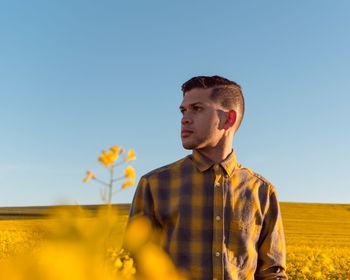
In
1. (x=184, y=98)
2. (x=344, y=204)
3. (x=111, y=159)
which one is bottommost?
(x=344, y=204)

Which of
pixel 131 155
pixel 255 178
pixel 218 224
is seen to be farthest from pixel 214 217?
pixel 131 155

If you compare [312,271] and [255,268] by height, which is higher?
[255,268]

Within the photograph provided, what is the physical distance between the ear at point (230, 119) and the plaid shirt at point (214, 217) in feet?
0.52

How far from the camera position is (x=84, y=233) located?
1.46 feet

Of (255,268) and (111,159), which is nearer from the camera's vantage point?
(111,159)

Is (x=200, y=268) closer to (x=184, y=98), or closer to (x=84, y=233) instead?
(x=184, y=98)

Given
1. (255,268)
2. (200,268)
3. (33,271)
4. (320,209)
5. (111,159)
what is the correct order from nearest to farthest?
(33,271) → (111,159) → (200,268) → (255,268) → (320,209)

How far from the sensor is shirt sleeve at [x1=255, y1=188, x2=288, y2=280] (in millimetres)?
2191

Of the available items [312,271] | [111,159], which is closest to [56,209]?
[111,159]

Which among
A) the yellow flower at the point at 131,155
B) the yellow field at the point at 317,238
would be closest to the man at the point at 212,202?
the yellow flower at the point at 131,155

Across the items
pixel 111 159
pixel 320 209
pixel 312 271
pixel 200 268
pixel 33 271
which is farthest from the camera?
pixel 320 209

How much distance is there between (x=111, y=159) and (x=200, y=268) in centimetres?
153

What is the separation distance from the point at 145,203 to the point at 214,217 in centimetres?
36

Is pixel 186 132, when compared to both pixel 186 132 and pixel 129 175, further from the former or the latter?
pixel 129 175
